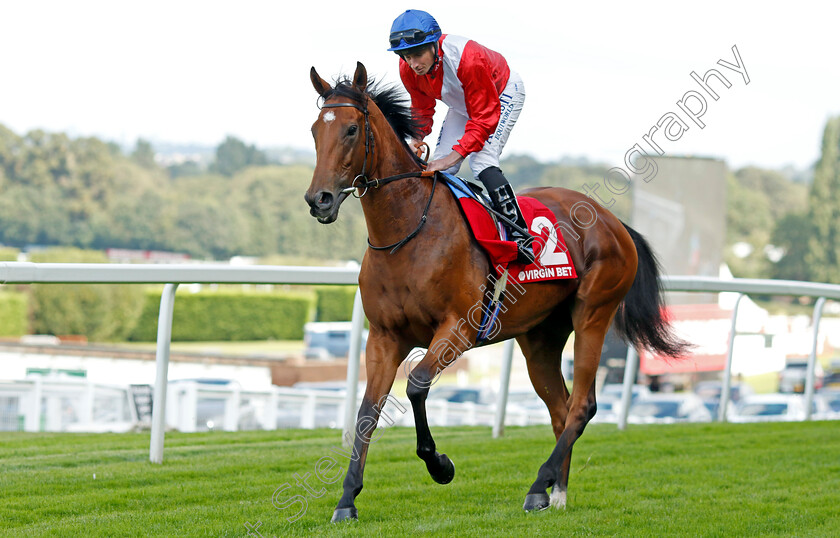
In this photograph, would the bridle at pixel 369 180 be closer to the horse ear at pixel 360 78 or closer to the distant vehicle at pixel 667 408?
the horse ear at pixel 360 78

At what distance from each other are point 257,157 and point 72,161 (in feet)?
92.6

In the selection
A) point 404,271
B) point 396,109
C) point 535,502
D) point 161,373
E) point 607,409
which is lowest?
point 607,409

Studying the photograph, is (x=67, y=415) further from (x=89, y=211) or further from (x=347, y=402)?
(x=89, y=211)

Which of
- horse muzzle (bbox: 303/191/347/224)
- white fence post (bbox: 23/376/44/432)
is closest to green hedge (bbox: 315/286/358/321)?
white fence post (bbox: 23/376/44/432)

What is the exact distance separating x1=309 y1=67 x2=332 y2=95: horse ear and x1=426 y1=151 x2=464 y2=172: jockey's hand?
546mm

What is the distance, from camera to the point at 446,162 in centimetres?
374

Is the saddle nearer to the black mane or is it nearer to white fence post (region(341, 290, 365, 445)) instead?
the black mane

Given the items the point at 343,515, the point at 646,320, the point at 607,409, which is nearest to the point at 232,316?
the point at 607,409

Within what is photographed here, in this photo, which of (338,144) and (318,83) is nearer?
(338,144)

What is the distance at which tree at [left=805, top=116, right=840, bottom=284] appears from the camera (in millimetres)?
65312

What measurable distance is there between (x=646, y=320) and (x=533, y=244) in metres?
1.09

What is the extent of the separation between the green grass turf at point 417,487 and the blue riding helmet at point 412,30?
1858mm

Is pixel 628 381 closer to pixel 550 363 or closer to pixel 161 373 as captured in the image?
pixel 550 363

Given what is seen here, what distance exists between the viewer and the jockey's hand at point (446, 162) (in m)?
3.73
